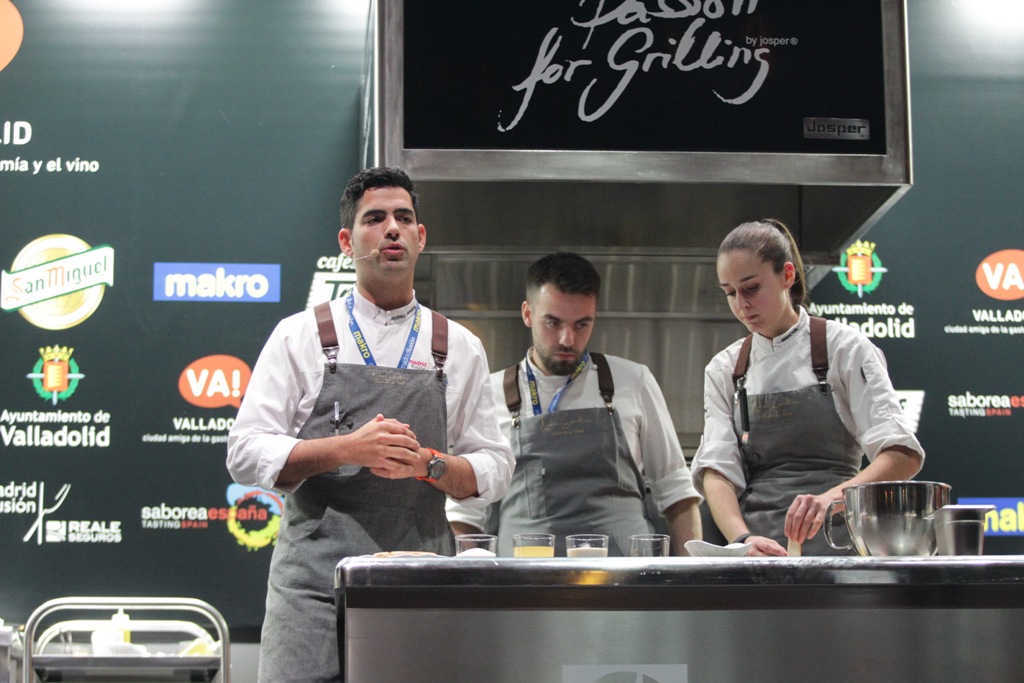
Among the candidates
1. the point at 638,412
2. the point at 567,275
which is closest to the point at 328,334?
the point at 567,275

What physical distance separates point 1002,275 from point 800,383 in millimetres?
1449

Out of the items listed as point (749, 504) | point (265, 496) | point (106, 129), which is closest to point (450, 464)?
point (749, 504)

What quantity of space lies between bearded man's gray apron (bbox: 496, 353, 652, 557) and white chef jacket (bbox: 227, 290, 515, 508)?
1.31 feet

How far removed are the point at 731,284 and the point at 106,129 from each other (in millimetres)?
2151

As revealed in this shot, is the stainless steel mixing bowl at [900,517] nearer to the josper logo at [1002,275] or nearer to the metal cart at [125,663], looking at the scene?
the metal cart at [125,663]

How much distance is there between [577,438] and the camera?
9.34ft

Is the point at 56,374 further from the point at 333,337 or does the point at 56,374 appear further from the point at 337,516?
the point at 337,516

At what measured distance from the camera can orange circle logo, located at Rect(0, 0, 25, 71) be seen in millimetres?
3723

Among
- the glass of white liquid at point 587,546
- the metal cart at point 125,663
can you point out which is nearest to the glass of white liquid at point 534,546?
the glass of white liquid at point 587,546

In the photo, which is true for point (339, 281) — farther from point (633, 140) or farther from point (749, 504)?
point (749, 504)

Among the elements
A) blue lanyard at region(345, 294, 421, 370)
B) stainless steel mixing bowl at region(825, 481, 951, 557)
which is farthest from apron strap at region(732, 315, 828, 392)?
stainless steel mixing bowl at region(825, 481, 951, 557)

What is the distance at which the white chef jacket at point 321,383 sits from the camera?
2.16m

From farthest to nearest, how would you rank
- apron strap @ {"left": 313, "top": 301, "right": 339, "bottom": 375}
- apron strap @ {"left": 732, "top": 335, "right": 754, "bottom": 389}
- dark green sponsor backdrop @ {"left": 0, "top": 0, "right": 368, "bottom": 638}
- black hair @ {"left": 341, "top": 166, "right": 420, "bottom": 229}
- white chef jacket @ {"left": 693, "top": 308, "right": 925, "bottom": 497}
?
dark green sponsor backdrop @ {"left": 0, "top": 0, "right": 368, "bottom": 638}, apron strap @ {"left": 732, "top": 335, "right": 754, "bottom": 389}, white chef jacket @ {"left": 693, "top": 308, "right": 925, "bottom": 497}, black hair @ {"left": 341, "top": 166, "right": 420, "bottom": 229}, apron strap @ {"left": 313, "top": 301, "right": 339, "bottom": 375}

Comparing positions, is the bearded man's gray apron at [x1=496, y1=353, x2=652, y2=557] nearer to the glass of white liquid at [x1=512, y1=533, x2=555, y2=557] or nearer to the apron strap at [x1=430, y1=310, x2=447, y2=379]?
the apron strap at [x1=430, y1=310, x2=447, y2=379]
